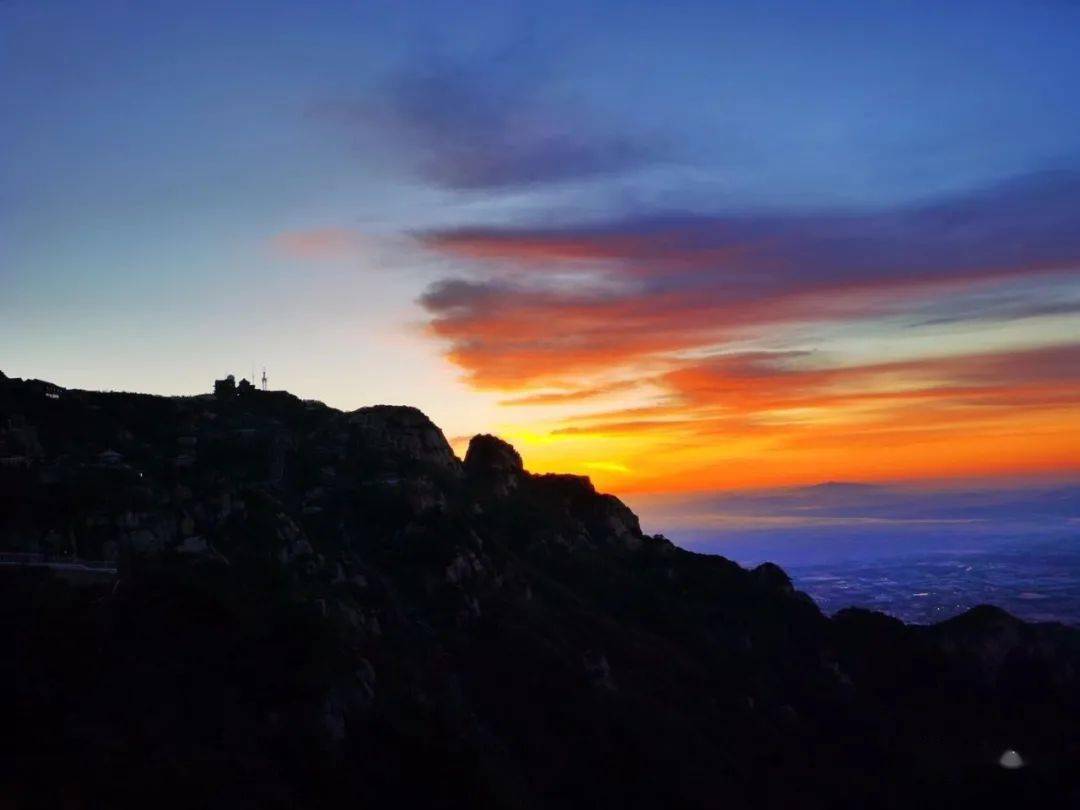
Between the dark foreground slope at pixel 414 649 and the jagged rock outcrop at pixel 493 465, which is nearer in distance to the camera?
the dark foreground slope at pixel 414 649

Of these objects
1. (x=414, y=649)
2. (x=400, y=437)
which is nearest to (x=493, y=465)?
(x=400, y=437)

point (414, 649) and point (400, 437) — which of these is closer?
point (414, 649)

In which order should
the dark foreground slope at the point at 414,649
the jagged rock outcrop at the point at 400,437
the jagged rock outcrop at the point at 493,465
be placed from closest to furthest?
the dark foreground slope at the point at 414,649 < the jagged rock outcrop at the point at 400,437 < the jagged rock outcrop at the point at 493,465

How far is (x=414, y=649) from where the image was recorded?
81.4 m

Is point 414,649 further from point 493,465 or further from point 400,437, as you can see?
point 493,465

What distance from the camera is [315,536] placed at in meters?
90.8

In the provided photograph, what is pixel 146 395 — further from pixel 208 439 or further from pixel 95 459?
pixel 95 459

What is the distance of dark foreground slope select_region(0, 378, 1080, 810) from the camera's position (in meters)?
61.6

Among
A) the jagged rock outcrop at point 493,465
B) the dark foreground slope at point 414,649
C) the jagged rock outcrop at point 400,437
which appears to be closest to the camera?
the dark foreground slope at point 414,649

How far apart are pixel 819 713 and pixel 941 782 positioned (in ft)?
37.0

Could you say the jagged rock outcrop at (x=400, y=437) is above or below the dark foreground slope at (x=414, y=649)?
above

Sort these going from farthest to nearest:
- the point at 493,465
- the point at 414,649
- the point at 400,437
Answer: the point at 493,465 < the point at 400,437 < the point at 414,649

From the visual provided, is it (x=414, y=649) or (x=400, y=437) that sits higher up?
(x=400, y=437)

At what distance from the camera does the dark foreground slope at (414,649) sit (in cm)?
6159
